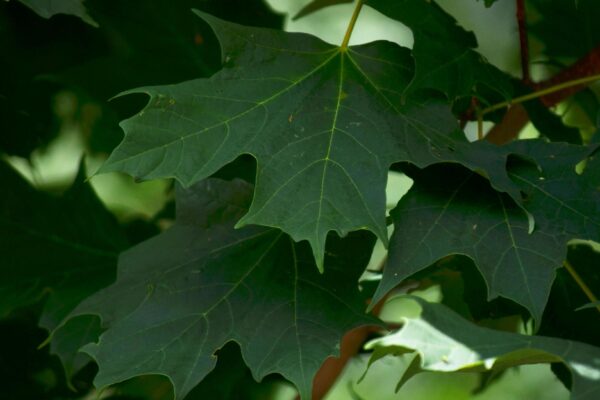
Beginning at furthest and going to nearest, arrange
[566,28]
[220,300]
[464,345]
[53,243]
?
[566,28] → [53,243] → [220,300] → [464,345]

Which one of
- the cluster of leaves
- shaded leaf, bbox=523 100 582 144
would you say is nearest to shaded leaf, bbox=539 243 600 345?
the cluster of leaves

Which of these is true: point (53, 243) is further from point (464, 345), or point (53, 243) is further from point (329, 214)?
point (464, 345)

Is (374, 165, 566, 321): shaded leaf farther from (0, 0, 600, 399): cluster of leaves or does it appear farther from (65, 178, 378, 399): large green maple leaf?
(65, 178, 378, 399): large green maple leaf

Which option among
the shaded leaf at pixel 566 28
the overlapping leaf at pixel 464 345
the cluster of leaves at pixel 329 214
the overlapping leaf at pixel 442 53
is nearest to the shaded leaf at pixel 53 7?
the cluster of leaves at pixel 329 214

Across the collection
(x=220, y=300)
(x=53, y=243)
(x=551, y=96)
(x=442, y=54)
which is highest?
(x=442, y=54)

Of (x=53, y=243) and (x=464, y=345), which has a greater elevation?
(x=464, y=345)

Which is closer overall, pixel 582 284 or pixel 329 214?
pixel 329 214

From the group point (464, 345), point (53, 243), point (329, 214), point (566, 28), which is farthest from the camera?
point (566, 28)

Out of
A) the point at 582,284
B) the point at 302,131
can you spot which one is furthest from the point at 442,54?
the point at 582,284
